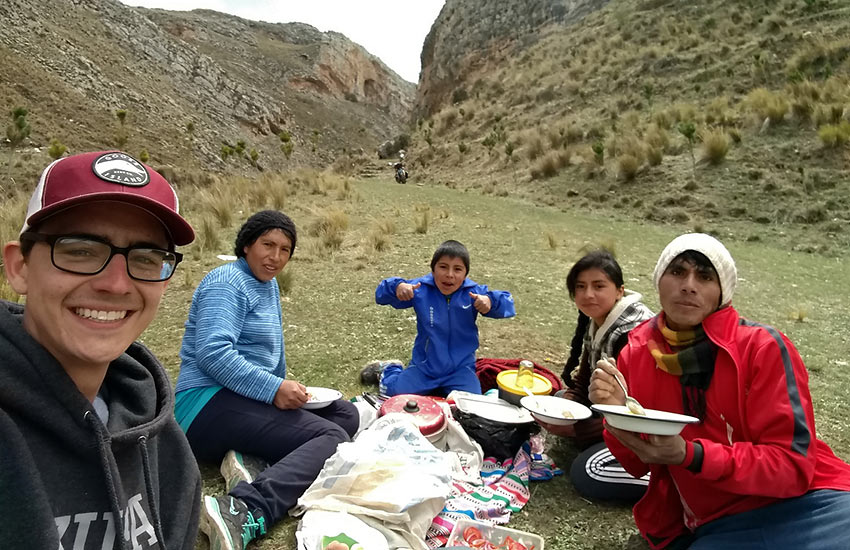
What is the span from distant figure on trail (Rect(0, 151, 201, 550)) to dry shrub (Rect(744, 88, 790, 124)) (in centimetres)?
1449

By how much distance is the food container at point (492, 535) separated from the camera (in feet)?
7.21

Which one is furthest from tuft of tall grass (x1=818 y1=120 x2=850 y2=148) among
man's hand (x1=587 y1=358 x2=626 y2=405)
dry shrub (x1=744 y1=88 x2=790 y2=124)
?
man's hand (x1=587 y1=358 x2=626 y2=405)

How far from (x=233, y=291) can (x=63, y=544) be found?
1.79 metres

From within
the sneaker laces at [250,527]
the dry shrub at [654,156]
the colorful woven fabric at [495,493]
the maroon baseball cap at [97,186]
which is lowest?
the colorful woven fabric at [495,493]

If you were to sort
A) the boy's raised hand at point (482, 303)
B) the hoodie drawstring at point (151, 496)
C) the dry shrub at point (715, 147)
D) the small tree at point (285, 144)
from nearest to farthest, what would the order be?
the hoodie drawstring at point (151, 496), the boy's raised hand at point (482, 303), the dry shrub at point (715, 147), the small tree at point (285, 144)

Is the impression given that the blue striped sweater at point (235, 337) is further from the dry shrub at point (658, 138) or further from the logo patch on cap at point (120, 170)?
the dry shrub at point (658, 138)

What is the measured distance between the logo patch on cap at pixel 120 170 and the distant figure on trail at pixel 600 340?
2.40m

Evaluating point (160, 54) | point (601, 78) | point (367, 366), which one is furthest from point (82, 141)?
point (601, 78)

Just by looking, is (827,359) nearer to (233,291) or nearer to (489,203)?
(233,291)

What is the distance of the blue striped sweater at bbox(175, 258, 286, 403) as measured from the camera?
2604mm

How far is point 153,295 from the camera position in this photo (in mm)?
1243

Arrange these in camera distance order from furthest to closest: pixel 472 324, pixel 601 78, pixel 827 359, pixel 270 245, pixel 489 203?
pixel 601 78 → pixel 489 203 → pixel 827 359 → pixel 472 324 → pixel 270 245

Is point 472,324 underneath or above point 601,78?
underneath

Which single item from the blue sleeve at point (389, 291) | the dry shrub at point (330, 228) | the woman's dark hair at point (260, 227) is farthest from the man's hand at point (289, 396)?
the dry shrub at point (330, 228)
